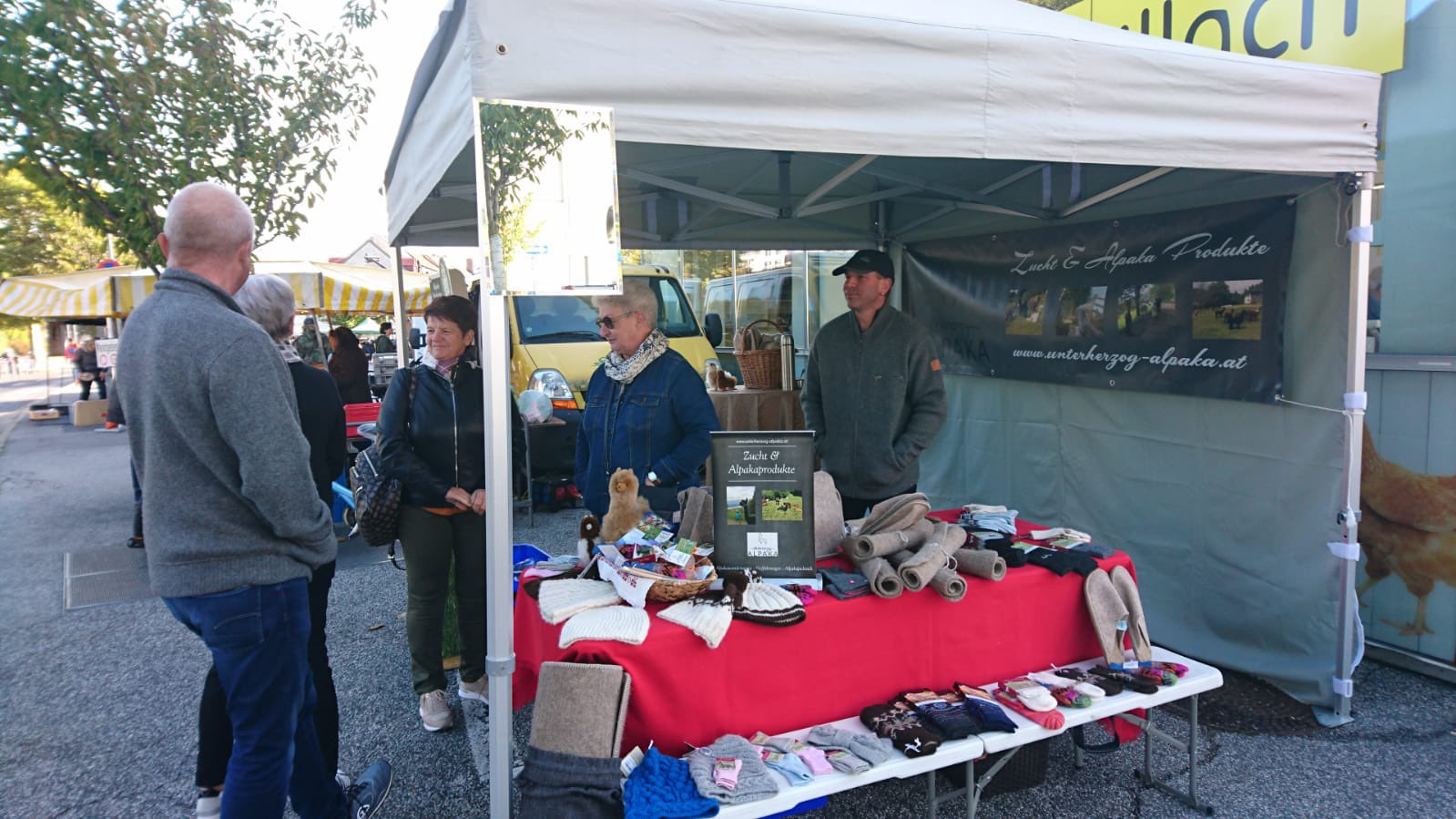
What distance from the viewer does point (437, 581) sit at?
3199mm

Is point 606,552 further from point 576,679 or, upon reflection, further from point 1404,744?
point 1404,744

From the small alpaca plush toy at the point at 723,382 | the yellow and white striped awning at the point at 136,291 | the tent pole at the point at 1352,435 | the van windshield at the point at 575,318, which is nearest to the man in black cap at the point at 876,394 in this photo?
the tent pole at the point at 1352,435

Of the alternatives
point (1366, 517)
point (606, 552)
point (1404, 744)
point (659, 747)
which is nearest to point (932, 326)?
point (1366, 517)

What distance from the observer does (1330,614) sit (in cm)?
329

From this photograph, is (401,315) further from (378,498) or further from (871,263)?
(871,263)

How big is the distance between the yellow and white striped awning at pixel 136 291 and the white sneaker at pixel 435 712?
8237 mm

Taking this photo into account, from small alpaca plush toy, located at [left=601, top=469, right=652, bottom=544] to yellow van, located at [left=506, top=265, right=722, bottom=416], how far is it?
380 centimetres

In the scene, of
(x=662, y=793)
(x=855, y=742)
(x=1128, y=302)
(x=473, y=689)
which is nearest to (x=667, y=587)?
(x=662, y=793)

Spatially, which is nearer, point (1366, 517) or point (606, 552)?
point (606, 552)

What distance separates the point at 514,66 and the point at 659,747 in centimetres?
167

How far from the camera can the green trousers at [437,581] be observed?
10.3ft

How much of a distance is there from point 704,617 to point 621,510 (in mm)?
586

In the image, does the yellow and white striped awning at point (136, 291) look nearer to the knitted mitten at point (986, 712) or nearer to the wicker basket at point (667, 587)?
the wicker basket at point (667, 587)

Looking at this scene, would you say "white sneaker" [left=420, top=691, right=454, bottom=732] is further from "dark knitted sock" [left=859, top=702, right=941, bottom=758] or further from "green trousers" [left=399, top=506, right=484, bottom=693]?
"dark knitted sock" [left=859, top=702, right=941, bottom=758]
